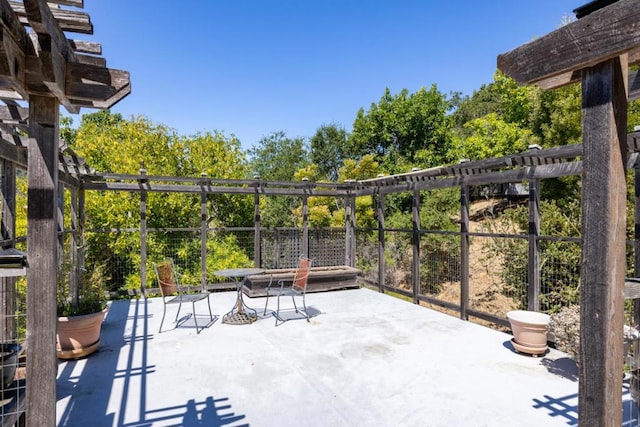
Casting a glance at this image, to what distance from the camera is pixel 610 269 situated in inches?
49.1

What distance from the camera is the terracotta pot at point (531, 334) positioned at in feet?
13.6

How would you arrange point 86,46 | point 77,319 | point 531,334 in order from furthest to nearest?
point 531,334 < point 77,319 < point 86,46

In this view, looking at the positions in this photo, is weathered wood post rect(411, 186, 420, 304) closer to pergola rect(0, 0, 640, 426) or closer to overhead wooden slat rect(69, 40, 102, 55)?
pergola rect(0, 0, 640, 426)

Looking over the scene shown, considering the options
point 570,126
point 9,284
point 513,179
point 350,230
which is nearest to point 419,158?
point 570,126

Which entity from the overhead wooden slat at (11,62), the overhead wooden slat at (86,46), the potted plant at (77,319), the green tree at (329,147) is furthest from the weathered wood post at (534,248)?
the green tree at (329,147)

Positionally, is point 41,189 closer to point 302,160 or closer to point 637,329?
point 637,329

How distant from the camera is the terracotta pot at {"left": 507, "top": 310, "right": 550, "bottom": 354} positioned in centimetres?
414

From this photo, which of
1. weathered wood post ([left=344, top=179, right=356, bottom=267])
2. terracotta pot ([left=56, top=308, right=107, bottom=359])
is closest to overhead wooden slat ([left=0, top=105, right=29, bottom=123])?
terracotta pot ([left=56, top=308, right=107, bottom=359])

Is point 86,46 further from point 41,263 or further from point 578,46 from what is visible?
point 578,46

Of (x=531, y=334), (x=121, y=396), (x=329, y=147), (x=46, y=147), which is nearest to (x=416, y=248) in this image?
(x=531, y=334)

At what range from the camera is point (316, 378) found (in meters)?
3.63

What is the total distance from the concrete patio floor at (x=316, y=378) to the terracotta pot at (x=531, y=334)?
113mm

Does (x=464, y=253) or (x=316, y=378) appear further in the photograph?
(x=464, y=253)

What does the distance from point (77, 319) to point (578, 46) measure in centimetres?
482
